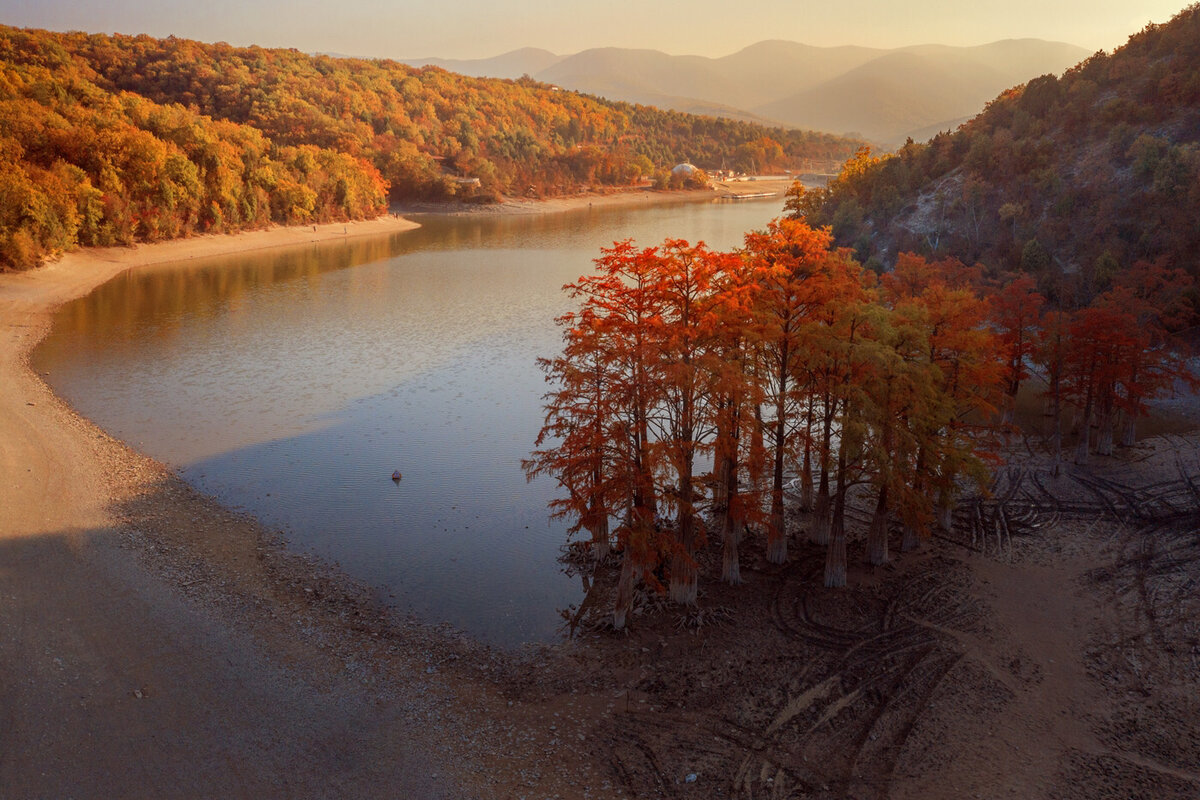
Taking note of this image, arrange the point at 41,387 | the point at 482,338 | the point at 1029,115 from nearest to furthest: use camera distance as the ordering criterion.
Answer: the point at 41,387
the point at 482,338
the point at 1029,115

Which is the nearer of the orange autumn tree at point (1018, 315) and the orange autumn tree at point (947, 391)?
Answer: the orange autumn tree at point (947, 391)

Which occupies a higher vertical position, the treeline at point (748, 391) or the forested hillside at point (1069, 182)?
the forested hillside at point (1069, 182)

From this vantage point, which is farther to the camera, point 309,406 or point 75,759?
point 309,406

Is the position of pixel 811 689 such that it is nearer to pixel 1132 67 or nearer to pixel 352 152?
pixel 1132 67

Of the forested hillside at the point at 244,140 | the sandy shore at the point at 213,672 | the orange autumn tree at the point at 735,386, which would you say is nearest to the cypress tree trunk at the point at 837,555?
the orange autumn tree at the point at 735,386

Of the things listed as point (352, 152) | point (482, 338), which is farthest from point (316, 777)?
point (352, 152)

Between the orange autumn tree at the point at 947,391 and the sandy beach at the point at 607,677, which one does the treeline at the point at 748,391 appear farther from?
the sandy beach at the point at 607,677
